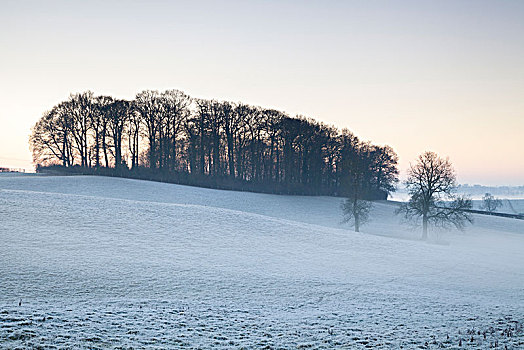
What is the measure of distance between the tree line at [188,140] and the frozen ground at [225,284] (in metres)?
32.3

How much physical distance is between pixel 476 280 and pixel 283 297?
36.5 ft

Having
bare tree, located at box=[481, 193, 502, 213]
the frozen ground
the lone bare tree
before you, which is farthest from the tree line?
bare tree, located at box=[481, 193, 502, 213]

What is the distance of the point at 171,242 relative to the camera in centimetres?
2217

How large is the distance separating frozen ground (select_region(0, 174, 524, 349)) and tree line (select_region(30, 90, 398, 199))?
32.3 m

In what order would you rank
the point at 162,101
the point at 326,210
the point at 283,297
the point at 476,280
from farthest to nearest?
the point at 162,101 → the point at 326,210 → the point at 476,280 → the point at 283,297

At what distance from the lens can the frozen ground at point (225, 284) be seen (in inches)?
392

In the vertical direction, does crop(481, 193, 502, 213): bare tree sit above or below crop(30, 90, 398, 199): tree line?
below

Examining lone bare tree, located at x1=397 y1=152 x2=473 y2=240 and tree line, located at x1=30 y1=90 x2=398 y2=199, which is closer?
lone bare tree, located at x1=397 y1=152 x2=473 y2=240

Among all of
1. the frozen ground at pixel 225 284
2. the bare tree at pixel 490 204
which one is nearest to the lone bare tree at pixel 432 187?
the frozen ground at pixel 225 284

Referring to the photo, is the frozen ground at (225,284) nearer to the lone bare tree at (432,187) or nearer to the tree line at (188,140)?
the lone bare tree at (432,187)

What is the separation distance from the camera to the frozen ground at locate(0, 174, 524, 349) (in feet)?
32.7

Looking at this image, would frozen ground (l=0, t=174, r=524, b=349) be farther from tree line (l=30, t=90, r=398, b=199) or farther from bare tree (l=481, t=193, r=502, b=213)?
bare tree (l=481, t=193, r=502, b=213)

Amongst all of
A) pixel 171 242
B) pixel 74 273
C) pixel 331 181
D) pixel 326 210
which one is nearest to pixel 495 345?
pixel 74 273

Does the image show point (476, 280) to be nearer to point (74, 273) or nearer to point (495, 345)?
point (495, 345)
